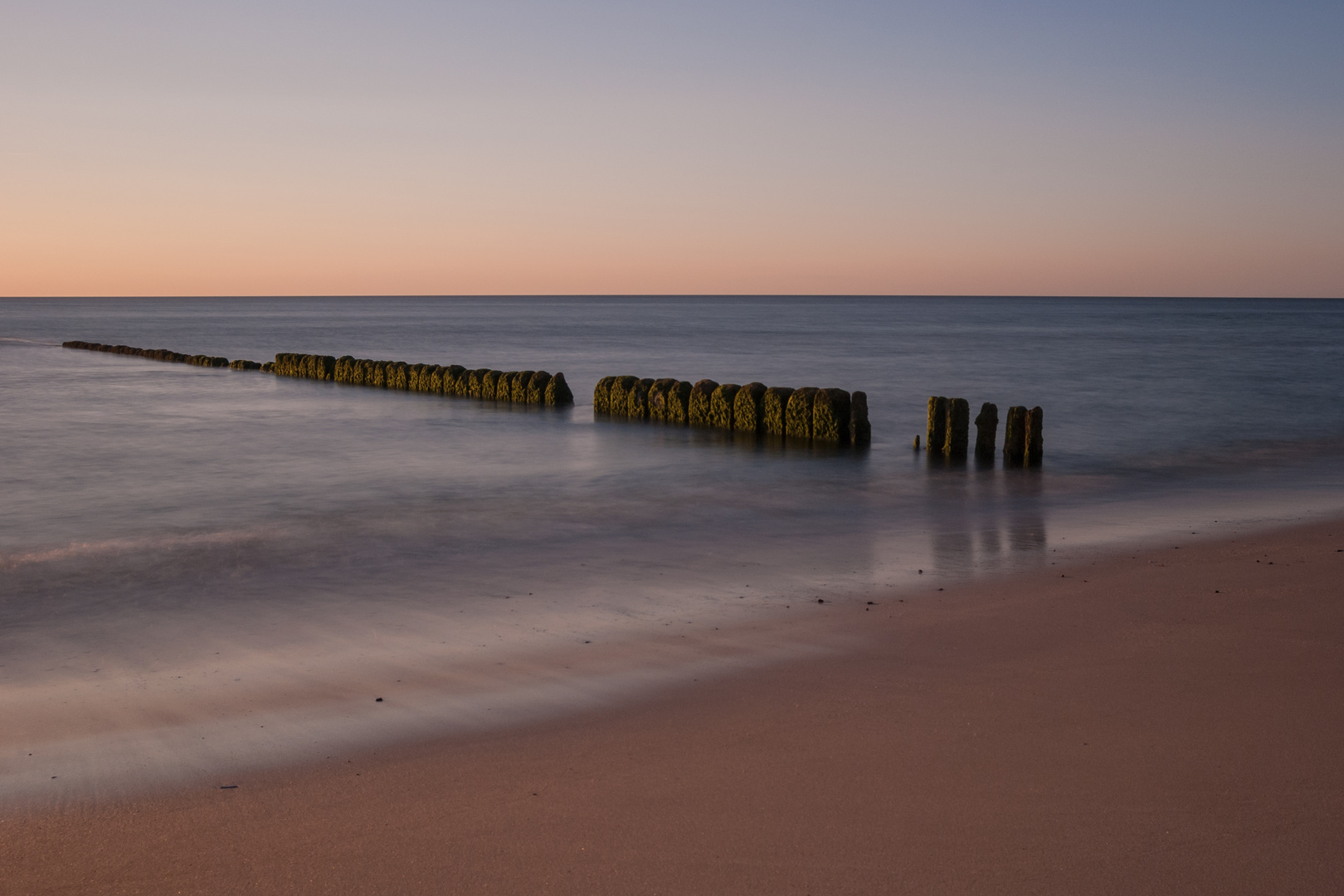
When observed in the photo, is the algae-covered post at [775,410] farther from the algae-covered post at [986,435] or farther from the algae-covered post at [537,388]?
the algae-covered post at [537,388]

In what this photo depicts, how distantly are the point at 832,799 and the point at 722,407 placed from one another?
1162cm

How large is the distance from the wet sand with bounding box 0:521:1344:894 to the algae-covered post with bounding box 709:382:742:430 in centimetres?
991

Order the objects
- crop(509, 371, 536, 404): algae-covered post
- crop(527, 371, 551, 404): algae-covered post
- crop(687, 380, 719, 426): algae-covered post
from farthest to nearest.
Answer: crop(509, 371, 536, 404): algae-covered post, crop(527, 371, 551, 404): algae-covered post, crop(687, 380, 719, 426): algae-covered post

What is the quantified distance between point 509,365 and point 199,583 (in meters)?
27.7

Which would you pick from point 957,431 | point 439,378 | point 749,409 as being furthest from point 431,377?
point 957,431

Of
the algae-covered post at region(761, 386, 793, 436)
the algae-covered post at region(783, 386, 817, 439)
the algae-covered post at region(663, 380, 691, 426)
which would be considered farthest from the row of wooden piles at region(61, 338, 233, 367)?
the algae-covered post at region(783, 386, 817, 439)

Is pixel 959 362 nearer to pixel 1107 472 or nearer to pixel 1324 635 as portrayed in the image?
pixel 1107 472

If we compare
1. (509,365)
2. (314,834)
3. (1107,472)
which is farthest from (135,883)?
(509,365)

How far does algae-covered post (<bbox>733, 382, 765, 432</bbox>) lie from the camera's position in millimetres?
14383

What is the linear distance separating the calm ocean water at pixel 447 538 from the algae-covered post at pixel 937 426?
0.77 ft

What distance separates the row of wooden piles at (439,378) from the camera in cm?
1933

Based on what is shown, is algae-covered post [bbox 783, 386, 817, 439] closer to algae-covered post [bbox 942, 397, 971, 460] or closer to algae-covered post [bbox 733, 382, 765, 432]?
algae-covered post [bbox 733, 382, 765, 432]

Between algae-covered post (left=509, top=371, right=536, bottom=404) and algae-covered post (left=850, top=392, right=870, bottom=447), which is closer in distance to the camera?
algae-covered post (left=850, top=392, right=870, bottom=447)

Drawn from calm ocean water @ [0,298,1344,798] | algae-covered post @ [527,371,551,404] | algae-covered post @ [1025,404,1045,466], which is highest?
algae-covered post @ [527,371,551,404]
